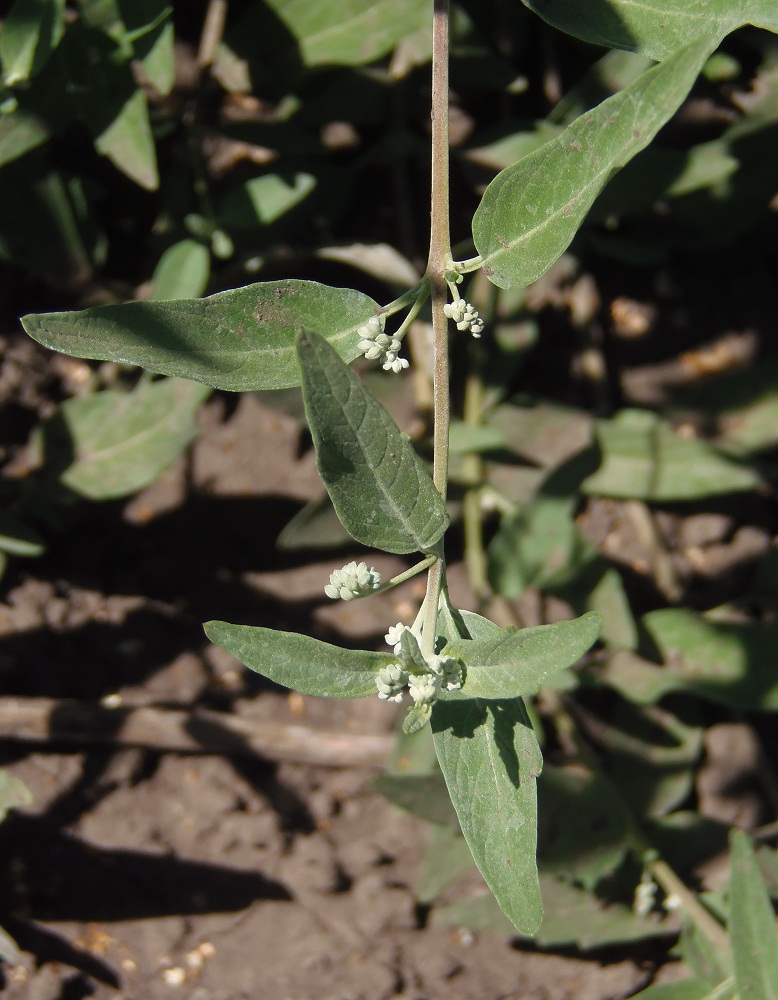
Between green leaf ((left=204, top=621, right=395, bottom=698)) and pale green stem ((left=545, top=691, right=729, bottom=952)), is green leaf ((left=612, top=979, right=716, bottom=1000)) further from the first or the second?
green leaf ((left=204, top=621, right=395, bottom=698))

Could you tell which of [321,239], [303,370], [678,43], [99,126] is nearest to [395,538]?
[303,370]

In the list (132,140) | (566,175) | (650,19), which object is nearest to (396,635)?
A: (566,175)

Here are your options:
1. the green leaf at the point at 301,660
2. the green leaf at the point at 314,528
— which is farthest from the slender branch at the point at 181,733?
the green leaf at the point at 301,660

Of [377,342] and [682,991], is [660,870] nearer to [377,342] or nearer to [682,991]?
[682,991]

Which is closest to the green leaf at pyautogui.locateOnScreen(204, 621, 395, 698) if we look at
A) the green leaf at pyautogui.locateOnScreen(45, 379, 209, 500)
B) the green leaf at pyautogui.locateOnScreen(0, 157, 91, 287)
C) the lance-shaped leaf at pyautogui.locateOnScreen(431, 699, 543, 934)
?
the lance-shaped leaf at pyautogui.locateOnScreen(431, 699, 543, 934)

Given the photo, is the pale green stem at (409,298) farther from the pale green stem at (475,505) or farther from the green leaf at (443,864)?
the green leaf at (443,864)

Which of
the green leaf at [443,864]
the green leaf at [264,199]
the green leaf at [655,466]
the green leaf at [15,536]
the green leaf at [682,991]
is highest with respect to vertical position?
the green leaf at [264,199]
